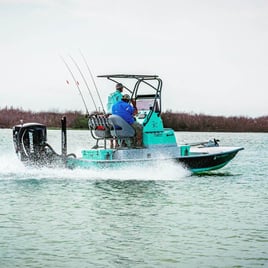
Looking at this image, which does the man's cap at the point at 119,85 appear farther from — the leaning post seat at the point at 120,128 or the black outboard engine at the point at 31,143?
the black outboard engine at the point at 31,143

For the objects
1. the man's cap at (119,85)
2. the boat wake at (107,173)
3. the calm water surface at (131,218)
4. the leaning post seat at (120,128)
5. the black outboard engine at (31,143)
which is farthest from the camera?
the boat wake at (107,173)

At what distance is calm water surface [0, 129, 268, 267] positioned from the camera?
9.49 metres

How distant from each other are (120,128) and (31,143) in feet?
6.60

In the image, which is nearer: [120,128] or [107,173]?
[120,128]

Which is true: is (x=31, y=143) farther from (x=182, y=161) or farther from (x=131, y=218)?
(x=131, y=218)

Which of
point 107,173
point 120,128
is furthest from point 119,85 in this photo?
point 107,173

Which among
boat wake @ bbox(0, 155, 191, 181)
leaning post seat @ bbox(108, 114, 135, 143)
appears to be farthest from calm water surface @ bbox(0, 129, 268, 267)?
leaning post seat @ bbox(108, 114, 135, 143)

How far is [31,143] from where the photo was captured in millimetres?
16688

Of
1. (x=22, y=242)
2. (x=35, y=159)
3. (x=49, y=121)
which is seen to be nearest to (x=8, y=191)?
(x=35, y=159)

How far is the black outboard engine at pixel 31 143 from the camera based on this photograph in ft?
54.7

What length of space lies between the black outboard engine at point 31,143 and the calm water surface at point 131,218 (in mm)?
536

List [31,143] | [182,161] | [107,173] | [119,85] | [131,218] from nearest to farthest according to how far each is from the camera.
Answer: [131,218]
[31,143]
[119,85]
[107,173]
[182,161]

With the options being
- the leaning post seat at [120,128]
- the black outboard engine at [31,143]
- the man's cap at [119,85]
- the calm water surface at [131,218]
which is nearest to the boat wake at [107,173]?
the calm water surface at [131,218]

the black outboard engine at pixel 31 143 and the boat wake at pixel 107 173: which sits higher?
the black outboard engine at pixel 31 143
